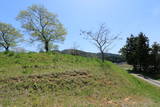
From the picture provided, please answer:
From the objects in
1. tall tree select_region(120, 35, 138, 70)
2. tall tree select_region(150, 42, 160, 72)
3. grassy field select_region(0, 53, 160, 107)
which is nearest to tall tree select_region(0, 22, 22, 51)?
grassy field select_region(0, 53, 160, 107)

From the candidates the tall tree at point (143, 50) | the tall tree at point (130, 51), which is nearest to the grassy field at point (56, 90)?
the tall tree at point (143, 50)

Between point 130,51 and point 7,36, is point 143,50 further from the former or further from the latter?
point 7,36

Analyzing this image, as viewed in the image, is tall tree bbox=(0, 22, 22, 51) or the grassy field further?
tall tree bbox=(0, 22, 22, 51)

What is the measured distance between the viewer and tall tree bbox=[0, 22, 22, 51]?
22845 mm

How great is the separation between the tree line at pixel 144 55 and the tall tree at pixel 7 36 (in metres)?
26.7

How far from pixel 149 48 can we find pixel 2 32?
1240 inches

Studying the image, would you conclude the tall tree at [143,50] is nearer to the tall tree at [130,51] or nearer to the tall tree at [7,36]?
the tall tree at [130,51]

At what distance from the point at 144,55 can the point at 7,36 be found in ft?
97.9

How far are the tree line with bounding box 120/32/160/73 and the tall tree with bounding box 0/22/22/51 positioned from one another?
26.7 metres

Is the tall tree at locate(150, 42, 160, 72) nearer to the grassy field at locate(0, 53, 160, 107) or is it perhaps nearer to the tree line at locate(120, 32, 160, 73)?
the tree line at locate(120, 32, 160, 73)

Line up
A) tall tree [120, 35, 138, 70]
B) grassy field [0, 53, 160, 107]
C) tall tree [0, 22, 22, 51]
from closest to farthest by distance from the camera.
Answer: grassy field [0, 53, 160, 107]
tall tree [0, 22, 22, 51]
tall tree [120, 35, 138, 70]

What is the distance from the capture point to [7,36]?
23.4m

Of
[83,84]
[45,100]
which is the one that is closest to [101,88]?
[83,84]

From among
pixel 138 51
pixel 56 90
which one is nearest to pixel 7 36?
pixel 56 90
